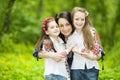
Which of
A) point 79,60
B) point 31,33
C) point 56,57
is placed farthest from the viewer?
point 31,33

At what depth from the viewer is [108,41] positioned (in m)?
21.2

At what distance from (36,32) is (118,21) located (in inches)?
278

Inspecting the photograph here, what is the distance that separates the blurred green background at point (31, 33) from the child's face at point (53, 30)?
8.81 feet

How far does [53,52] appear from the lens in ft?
21.1

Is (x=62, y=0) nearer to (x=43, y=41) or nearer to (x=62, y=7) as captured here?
(x=62, y=7)

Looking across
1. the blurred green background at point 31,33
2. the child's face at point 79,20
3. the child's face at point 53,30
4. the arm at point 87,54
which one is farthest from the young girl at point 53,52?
the blurred green background at point 31,33

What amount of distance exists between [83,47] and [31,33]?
12.8 metres

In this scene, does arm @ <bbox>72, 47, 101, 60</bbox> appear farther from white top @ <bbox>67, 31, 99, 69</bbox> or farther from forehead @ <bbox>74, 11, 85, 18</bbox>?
forehead @ <bbox>74, 11, 85, 18</bbox>

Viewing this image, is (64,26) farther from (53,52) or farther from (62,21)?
(53,52)

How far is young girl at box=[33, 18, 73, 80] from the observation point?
6.39 m

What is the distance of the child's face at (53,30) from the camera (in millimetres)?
6484

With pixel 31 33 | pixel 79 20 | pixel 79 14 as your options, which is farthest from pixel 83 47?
pixel 31 33

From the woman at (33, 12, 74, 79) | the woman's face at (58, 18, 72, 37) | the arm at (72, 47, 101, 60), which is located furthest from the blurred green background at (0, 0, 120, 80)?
the arm at (72, 47, 101, 60)

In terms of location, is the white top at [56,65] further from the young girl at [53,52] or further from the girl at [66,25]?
the girl at [66,25]
